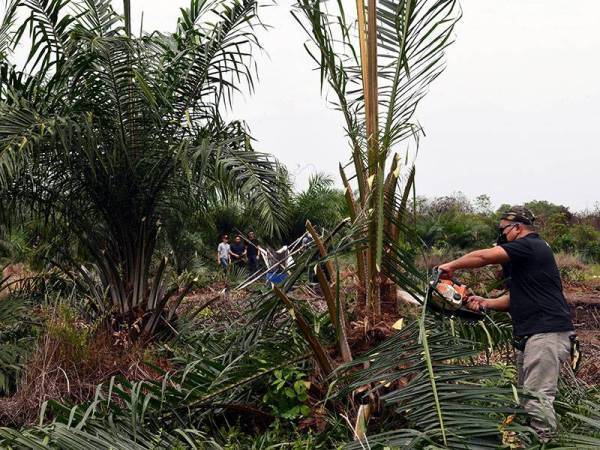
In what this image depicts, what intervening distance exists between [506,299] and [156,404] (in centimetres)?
238

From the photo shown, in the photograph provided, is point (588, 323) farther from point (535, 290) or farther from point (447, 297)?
point (447, 297)

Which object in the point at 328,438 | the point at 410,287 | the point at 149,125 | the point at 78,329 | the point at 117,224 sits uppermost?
the point at 149,125

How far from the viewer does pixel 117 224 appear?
755cm

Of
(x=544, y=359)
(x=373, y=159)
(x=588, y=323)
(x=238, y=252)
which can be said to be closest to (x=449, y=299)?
(x=544, y=359)

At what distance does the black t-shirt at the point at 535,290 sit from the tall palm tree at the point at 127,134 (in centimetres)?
242

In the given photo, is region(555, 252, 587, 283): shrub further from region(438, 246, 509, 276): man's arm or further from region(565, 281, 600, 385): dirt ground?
region(438, 246, 509, 276): man's arm

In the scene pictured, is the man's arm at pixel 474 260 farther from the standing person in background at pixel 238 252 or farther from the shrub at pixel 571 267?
the shrub at pixel 571 267

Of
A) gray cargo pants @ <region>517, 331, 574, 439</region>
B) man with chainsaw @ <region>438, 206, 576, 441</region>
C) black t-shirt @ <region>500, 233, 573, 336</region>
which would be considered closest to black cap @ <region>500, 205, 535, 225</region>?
man with chainsaw @ <region>438, 206, 576, 441</region>

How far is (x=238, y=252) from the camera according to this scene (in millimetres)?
15688

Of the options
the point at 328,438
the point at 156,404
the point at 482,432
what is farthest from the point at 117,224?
the point at 482,432

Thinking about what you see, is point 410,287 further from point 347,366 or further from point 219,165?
point 219,165

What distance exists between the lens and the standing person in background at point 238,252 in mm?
15125

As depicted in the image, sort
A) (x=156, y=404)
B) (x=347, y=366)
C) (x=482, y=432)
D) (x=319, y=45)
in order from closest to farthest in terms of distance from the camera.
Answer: (x=482, y=432) → (x=347, y=366) → (x=156, y=404) → (x=319, y=45)

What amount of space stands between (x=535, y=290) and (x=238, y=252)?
444 inches
